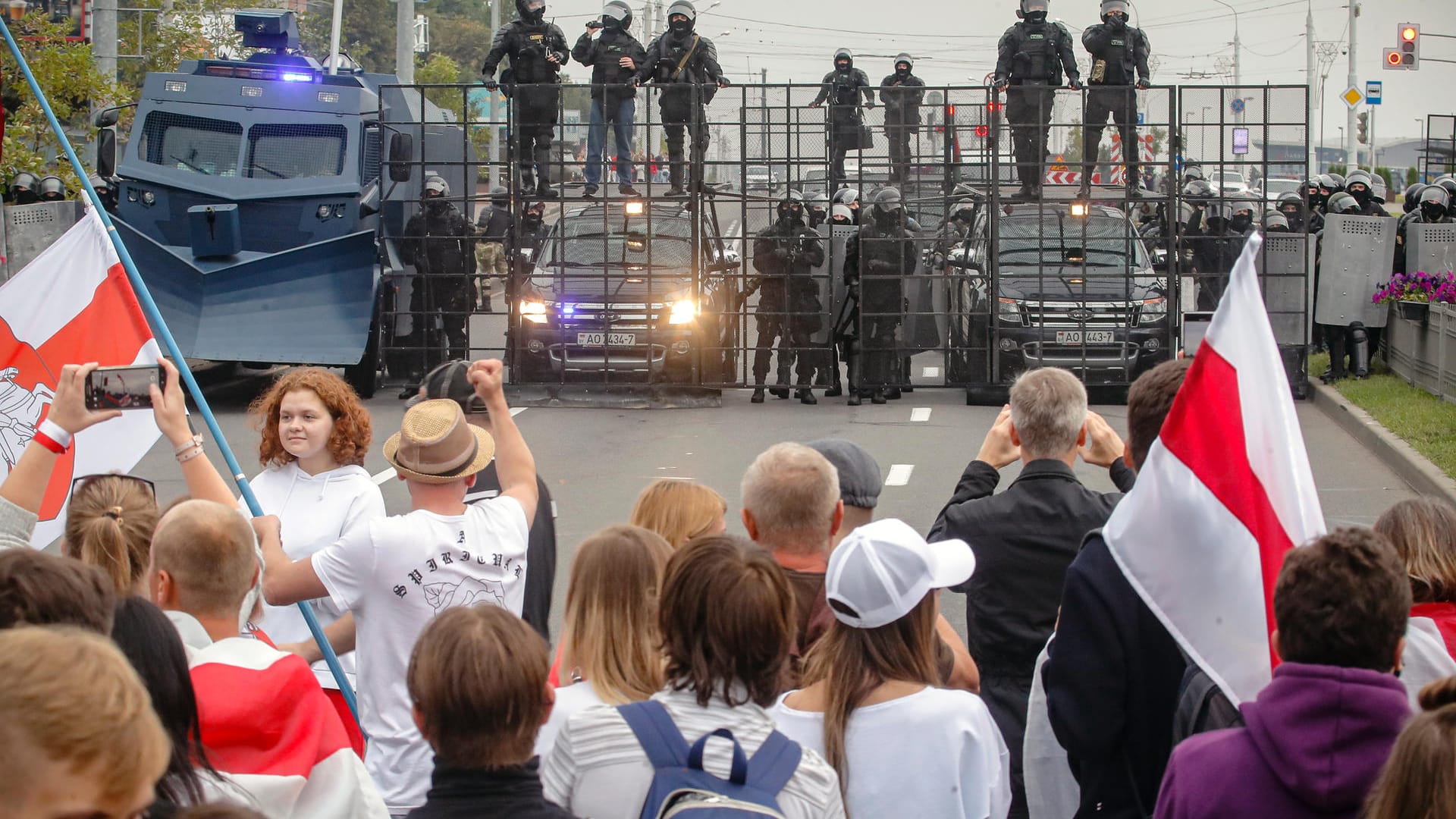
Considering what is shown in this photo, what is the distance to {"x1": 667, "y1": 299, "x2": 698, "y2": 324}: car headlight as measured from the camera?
56.5ft

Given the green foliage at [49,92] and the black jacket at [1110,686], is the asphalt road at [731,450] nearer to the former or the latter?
the black jacket at [1110,686]

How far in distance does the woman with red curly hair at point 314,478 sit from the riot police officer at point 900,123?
12330 millimetres

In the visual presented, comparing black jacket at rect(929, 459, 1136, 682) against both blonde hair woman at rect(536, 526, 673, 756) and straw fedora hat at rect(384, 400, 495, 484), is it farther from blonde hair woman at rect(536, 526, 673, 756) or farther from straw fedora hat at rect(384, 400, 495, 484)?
straw fedora hat at rect(384, 400, 495, 484)

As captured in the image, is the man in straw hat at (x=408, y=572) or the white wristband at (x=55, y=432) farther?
the white wristband at (x=55, y=432)

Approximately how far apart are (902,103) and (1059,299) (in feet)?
8.91

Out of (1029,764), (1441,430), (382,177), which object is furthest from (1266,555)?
(382,177)

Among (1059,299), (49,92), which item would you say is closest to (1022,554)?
(1059,299)

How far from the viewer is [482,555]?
413 cm

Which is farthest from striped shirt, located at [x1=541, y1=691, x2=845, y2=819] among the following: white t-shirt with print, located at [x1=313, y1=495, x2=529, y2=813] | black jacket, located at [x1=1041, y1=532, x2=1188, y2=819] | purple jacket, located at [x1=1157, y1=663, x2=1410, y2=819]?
white t-shirt with print, located at [x1=313, y1=495, x2=529, y2=813]

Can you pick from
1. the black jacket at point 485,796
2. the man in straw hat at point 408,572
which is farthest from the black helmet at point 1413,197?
the black jacket at point 485,796

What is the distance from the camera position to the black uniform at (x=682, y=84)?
1722 centimetres

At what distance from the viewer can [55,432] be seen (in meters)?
4.19

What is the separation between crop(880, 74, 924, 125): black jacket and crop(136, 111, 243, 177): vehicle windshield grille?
755 centimetres

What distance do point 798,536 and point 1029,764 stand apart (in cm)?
84
